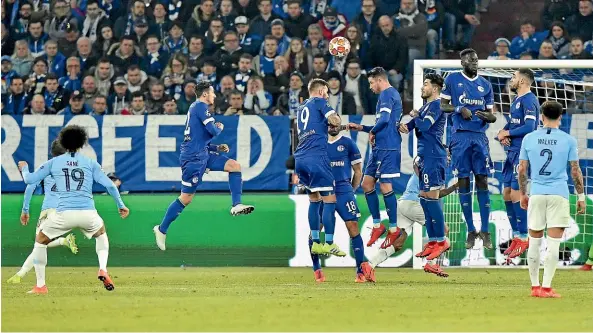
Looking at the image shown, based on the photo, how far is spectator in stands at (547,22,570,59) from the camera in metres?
20.5

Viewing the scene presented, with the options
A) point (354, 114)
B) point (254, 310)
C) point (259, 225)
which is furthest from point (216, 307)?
point (354, 114)

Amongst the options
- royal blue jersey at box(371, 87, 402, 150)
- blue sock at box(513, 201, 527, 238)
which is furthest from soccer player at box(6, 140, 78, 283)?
blue sock at box(513, 201, 527, 238)

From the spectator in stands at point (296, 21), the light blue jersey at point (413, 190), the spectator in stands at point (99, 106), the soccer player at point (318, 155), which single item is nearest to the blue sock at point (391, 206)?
the light blue jersey at point (413, 190)

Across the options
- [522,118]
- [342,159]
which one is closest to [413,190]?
[342,159]

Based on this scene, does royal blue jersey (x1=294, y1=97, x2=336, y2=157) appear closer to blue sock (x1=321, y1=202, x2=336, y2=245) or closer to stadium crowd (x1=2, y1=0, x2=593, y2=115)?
blue sock (x1=321, y1=202, x2=336, y2=245)

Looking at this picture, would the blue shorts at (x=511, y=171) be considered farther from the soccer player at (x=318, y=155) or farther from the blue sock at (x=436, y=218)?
the soccer player at (x=318, y=155)

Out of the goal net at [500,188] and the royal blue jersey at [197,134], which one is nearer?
the royal blue jersey at [197,134]

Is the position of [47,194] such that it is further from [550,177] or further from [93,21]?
[93,21]

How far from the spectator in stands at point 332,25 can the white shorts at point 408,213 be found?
5841mm

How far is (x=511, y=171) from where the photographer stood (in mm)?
15867

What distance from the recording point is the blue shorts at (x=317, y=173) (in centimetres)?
1474

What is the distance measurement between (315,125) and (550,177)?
3.44 m

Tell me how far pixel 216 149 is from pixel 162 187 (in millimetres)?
3059

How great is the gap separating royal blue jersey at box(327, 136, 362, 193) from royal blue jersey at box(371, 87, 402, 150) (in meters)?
0.39
